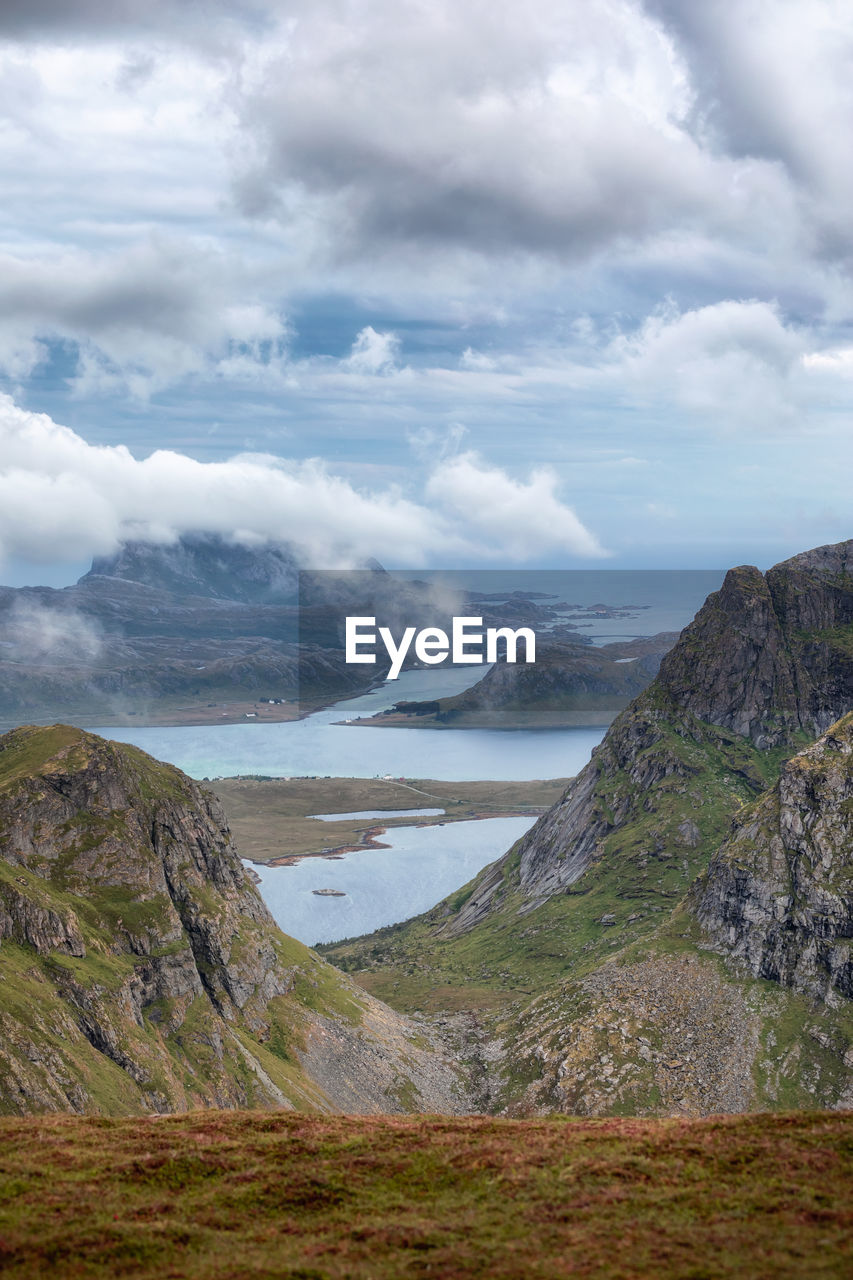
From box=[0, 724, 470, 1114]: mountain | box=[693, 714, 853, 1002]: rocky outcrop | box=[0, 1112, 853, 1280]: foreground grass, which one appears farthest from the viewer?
box=[693, 714, 853, 1002]: rocky outcrop

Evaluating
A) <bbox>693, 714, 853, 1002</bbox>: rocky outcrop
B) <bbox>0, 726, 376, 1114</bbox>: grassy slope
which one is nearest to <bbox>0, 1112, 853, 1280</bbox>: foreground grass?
<bbox>0, 726, 376, 1114</bbox>: grassy slope

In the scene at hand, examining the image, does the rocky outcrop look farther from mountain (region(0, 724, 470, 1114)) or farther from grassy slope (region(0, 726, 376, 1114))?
grassy slope (region(0, 726, 376, 1114))

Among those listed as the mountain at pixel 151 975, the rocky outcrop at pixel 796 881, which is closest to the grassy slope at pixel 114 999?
the mountain at pixel 151 975

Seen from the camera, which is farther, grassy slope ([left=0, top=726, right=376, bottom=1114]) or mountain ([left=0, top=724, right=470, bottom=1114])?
mountain ([left=0, top=724, right=470, bottom=1114])

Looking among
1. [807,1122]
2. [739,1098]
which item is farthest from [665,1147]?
[739,1098]

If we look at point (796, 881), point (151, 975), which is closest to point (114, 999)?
point (151, 975)

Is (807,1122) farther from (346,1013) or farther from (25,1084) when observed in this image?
(346,1013)

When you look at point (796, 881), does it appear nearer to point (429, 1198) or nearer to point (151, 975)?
point (151, 975)

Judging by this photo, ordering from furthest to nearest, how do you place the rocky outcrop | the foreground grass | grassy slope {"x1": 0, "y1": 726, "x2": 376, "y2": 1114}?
the rocky outcrop → grassy slope {"x1": 0, "y1": 726, "x2": 376, "y2": 1114} → the foreground grass
